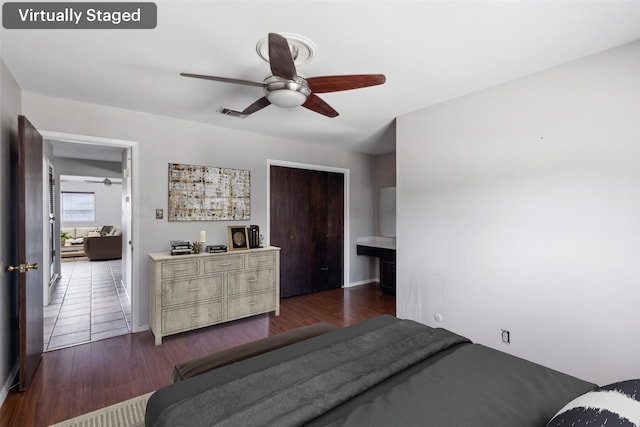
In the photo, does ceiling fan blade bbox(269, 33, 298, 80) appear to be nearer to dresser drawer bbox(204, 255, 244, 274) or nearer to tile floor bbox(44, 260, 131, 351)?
dresser drawer bbox(204, 255, 244, 274)

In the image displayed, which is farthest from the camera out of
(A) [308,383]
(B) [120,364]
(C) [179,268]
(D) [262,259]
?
(D) [262,259]

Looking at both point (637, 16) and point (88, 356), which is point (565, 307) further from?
point (88, 356)

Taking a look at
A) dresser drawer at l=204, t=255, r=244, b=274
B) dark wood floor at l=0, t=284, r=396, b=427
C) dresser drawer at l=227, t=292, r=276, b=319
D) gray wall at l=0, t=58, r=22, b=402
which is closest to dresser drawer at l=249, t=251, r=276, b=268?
dresser drawer at l=204, t=255, r=244, b=274

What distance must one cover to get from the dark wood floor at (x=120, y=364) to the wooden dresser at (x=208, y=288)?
0.49 feet

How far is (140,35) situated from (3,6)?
0.65m

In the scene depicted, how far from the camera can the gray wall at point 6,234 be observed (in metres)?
2.04

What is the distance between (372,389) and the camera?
125 cm

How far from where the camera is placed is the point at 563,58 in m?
2.08

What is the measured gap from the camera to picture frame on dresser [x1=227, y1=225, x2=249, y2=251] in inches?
141

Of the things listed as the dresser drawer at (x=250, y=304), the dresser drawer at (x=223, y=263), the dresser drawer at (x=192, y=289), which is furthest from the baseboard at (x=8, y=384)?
the dresser drawer at (x=250, y=304)

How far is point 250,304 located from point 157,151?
2098 mm

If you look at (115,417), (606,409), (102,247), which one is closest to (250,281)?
(115,417)

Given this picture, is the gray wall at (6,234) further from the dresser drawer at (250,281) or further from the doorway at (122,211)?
the dresser drawer at (250,281)

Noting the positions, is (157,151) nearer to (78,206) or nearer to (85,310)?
(85,310)
